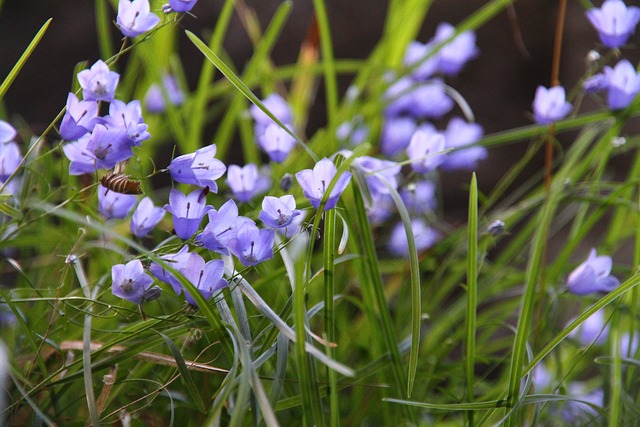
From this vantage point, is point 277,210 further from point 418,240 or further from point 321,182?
point 418,240

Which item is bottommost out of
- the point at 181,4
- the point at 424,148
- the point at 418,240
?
the point at 418,240

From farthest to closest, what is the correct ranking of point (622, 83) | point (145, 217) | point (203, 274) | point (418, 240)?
point (418, 240) → point (622, 83) → point (145, 217) → point (203, 274)

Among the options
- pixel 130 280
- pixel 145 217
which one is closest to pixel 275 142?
pixel 145 217

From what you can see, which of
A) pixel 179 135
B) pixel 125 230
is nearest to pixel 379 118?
pixel 179 135

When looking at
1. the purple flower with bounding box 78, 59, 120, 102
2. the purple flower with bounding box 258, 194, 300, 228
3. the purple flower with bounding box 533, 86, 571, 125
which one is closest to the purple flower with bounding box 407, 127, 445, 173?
the purple flower with bounding box 533, 86, 571, 125

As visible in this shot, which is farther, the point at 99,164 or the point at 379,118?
the point at 379,118

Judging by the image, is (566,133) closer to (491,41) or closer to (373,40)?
(491,41)
